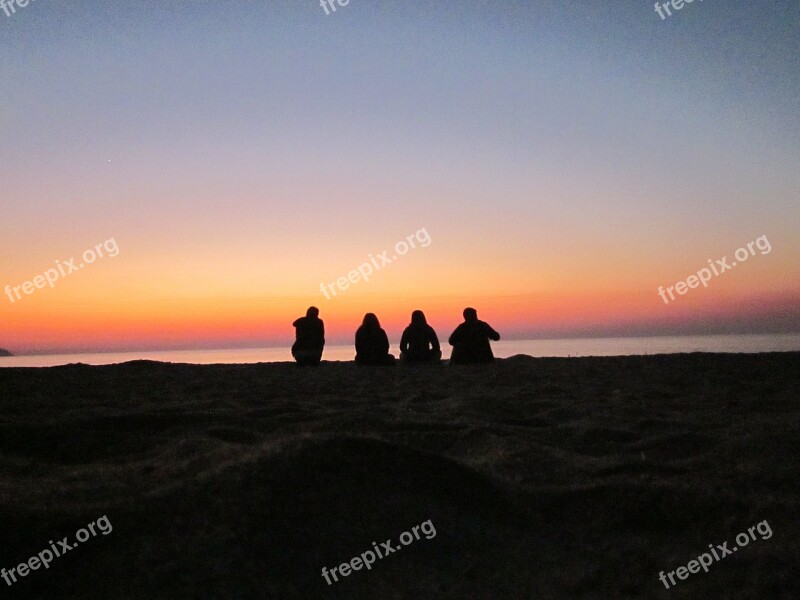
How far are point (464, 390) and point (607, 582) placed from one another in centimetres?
477

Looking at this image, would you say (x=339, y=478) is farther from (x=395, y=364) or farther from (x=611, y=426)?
(x=395, y=364)

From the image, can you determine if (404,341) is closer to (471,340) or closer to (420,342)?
(420,342)

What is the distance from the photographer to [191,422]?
167 inches

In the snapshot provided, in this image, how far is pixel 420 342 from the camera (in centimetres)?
1281

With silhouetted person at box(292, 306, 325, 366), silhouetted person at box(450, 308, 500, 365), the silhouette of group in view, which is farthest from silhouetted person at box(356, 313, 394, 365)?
silhouetted person at box(450, 308, 500, 365)

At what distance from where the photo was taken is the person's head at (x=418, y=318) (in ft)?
42.7
